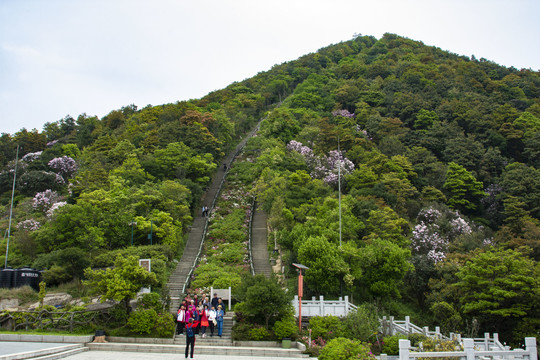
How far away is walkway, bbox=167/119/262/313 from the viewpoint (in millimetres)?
25156

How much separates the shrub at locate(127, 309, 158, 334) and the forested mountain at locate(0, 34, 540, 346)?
637cm

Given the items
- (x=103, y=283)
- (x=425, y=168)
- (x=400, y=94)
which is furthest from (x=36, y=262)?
(x=400, y=94)

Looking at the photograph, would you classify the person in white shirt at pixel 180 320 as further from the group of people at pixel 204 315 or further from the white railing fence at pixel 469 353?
the white railing fence at pixel 469 353

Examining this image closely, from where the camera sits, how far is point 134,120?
208ft

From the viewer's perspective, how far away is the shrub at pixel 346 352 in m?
12.3

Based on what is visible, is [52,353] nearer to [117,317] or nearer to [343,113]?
[117,317]

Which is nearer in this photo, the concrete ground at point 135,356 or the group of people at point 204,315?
the concrete ground at point 135,356

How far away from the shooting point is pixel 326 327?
1931cm

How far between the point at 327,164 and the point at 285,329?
29775 mm

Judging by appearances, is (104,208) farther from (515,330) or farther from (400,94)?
(400,94)

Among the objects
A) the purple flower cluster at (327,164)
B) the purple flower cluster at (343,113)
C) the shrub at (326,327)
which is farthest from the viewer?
the purple flower cluster at (343,113)

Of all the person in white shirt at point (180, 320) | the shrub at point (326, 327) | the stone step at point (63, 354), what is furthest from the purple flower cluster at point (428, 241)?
the stone step at point (63, 354)

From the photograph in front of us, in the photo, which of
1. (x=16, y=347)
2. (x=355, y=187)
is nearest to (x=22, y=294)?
(x=16, y=347)

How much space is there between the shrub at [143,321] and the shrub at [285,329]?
16.6 feet
